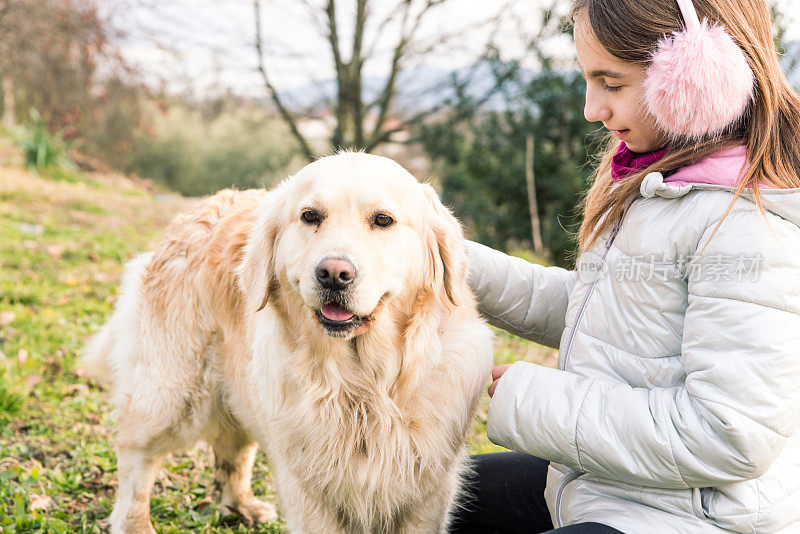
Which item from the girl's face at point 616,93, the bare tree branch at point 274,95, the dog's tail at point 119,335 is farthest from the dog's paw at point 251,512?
the bare tree branch at point 274,95

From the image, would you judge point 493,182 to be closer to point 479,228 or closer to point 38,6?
point 479,228

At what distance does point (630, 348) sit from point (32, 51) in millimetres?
11322

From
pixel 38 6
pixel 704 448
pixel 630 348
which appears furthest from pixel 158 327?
pixel 38 6

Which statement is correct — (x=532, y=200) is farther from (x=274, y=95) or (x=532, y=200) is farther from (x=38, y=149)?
(x=38, y=149)

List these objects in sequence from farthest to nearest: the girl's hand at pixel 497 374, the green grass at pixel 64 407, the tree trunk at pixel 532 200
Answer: the tree trunk at pixel 532 200, the green grass at pixel 64 407, the girl's hand at pixel 497 374

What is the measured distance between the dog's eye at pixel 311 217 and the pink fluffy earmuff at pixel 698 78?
3.31ft

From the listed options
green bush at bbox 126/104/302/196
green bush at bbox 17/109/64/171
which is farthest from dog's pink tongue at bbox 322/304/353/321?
green bush at bbox 126/104/302/196

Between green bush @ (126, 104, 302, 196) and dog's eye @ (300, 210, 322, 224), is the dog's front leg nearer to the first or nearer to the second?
dog's eye @ (300, 210, 322, 224)

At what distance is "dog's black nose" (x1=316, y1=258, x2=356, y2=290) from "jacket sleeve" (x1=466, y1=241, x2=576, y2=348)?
0.75m

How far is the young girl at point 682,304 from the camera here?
1479mm

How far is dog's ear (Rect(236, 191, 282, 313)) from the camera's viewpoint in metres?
2.14

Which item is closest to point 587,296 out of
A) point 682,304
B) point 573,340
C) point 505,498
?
point 573,340

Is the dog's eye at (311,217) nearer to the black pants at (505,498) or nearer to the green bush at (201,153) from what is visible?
the black pants at (505,498)

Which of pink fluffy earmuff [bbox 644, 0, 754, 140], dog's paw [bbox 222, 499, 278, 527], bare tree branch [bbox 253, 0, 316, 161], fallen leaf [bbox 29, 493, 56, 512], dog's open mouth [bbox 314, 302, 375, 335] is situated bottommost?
dog's paw [bbox 222, 499, 278, 527]
